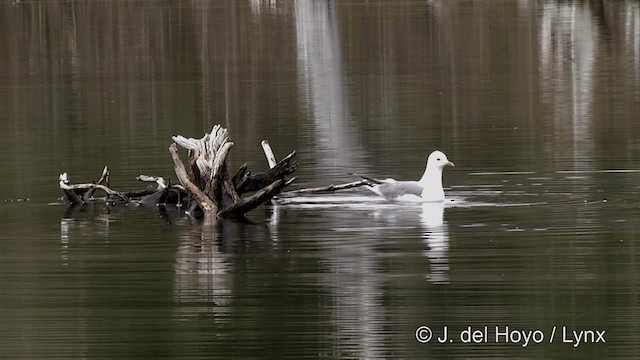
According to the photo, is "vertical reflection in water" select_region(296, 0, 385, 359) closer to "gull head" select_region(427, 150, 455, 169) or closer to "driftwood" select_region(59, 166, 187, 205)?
"gull head" select_region(427, 150, 455, 169)

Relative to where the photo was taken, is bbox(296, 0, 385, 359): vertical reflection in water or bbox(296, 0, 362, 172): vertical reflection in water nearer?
bbox(296, 0, 385, 359): vertical reflection in water

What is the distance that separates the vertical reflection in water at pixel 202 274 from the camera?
576 inches

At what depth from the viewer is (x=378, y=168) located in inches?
934

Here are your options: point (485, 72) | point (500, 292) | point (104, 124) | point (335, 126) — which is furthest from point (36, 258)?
point (485, 72)

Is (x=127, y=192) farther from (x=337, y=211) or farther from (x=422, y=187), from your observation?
(x=422, y=187)

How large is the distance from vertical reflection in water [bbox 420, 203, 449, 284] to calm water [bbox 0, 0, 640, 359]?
0.04 metres

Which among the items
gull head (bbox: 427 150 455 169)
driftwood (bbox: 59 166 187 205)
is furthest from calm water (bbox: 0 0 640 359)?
gull head (bbox: 427 150 455 169)

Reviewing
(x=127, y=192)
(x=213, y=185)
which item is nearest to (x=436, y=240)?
(x=213, y=185)

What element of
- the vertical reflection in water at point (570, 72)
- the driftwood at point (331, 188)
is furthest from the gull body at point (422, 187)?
the vertical reflection in water at point (570, 72)

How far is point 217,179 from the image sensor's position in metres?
A: 19.9

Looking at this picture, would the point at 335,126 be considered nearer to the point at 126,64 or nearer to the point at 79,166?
the point at 79,166

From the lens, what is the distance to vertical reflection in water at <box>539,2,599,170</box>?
26441 mm

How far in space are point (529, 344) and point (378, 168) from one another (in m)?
10.8

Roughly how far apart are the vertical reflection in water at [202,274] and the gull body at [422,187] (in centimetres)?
200
